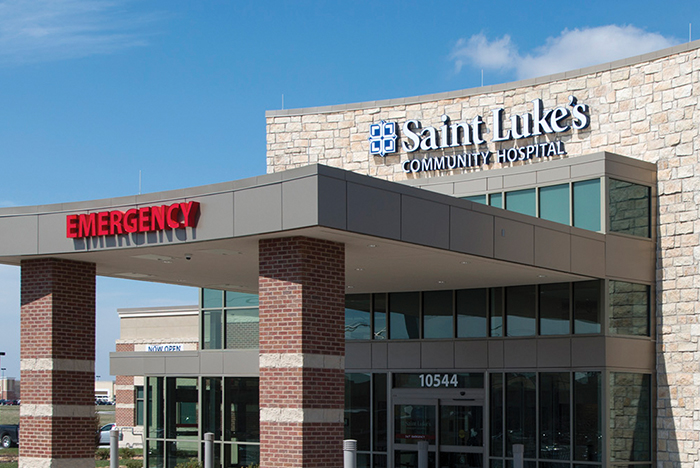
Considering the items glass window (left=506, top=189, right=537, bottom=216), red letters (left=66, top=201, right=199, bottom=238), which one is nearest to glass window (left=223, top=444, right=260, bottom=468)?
glass window (left=506, top=189, right=537, bottom=216)

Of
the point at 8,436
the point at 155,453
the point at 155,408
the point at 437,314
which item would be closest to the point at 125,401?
the point at 8,436

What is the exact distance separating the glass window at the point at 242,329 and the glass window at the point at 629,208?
38.7 ft

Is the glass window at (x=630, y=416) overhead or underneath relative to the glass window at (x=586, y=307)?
underneath

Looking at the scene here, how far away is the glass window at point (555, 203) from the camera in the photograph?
77.7ft

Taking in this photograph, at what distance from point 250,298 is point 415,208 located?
13533 mm

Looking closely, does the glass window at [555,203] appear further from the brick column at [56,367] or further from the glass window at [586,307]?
the brick column at [56,367]

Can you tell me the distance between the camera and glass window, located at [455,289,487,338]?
24750mm

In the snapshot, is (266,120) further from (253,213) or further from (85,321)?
(253,213)

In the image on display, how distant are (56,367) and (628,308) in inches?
544

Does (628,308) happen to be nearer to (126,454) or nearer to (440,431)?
(440,431)

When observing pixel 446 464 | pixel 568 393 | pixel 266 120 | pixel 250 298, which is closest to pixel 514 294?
pixel 568 393

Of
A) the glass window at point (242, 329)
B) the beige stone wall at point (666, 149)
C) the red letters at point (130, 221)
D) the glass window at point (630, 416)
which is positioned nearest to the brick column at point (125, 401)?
the glass window at point (242, 329)

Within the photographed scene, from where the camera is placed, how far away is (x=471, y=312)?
81.9 feet

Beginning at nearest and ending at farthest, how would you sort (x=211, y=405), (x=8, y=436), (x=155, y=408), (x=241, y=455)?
1. (x=241, y=455)
2. (x=211, y=405)
3. (x=155, y=408)
4. (x=8, y=436)
